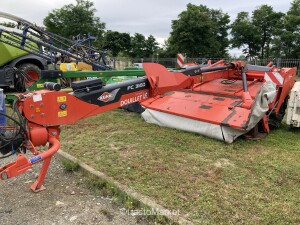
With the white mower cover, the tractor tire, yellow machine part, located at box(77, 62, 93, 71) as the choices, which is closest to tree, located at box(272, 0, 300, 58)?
yellow machine part, located at box(77, 62, 93, 71)

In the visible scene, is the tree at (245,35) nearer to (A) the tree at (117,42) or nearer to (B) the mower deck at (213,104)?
(A) the tree at (117,42)

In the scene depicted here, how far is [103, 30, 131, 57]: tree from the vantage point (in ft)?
120

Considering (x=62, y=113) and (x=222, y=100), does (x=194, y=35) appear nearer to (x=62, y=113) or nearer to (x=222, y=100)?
(x=222, y=100)

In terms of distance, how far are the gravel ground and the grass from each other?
0.38 metres

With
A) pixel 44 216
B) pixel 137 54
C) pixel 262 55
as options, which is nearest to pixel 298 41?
pixel 262 55

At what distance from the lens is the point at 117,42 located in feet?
120

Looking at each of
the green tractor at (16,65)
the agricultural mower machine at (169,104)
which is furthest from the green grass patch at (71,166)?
the green tractor at (16,65)

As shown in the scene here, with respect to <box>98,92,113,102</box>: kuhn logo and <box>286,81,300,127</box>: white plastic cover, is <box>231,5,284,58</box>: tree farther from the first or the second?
<box>98,92,113,102</box>: kuhn logo

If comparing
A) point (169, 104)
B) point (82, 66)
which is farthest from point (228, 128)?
point (82, 66)

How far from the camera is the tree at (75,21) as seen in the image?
36.9 m

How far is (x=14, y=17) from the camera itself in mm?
8758

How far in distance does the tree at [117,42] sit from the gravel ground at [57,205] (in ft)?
111

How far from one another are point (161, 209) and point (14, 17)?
7926mm

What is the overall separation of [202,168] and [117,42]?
34327 mm
